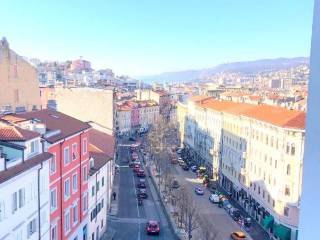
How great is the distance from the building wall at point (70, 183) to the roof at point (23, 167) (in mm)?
1589

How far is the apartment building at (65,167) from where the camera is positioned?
17422mm

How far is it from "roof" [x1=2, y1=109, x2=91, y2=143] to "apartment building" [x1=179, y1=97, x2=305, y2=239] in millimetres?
13315

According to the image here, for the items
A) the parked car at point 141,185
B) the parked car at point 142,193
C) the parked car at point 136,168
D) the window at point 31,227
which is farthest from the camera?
the parked car at point 136,168

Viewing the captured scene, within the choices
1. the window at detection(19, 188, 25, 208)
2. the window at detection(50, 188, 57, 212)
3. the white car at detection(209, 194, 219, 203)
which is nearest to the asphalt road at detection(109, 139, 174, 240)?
the white car at detection(209, 194, 219, 203)

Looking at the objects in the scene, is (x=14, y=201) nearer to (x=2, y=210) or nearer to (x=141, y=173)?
(x=2, y=210)

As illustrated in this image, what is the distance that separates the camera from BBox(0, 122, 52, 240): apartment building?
1275 cm

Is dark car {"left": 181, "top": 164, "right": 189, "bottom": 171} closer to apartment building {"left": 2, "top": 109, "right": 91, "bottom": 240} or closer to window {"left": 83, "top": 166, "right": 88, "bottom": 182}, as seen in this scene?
apartment building {"left": 2, "top": 109, "right": 91, "bottom": 240}

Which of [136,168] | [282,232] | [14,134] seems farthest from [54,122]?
[136,168]

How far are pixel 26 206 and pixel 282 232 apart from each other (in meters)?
18.1

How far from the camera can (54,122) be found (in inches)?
782

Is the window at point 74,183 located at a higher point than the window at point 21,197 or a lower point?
lower

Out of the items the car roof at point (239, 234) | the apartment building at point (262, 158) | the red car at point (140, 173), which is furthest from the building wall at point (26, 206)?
the red car at point (140, 173)

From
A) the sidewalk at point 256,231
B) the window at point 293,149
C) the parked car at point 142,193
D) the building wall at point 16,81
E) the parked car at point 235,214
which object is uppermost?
the building wall at point 16,81

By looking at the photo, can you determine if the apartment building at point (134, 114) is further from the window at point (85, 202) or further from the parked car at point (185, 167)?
the window at point (85, 202)
